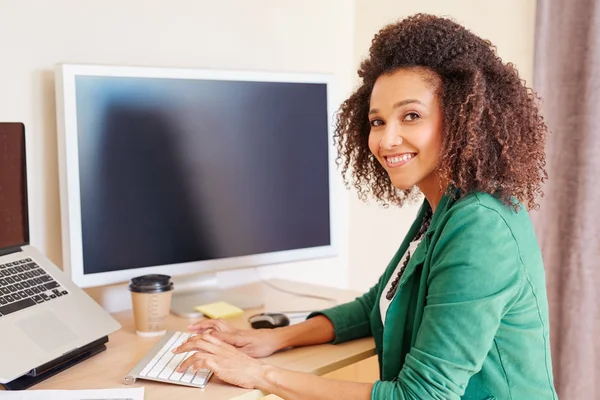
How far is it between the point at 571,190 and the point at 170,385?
1.14m

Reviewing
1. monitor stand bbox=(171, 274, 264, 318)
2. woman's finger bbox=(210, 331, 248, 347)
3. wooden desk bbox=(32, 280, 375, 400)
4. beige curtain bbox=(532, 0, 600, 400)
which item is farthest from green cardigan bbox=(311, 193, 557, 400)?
beige curtain bbox=(532, 0, 600, 400)

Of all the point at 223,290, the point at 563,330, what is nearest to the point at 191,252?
the point at 223,290

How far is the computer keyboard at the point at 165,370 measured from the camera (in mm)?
1193

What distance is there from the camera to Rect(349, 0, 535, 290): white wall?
1989 millimetres

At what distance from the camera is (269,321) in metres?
1.49

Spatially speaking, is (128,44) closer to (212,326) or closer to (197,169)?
(197,169)

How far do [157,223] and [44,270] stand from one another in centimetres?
26

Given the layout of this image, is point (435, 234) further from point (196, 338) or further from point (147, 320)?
point (147, 320)

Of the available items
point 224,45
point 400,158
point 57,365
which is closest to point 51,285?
point 57,365

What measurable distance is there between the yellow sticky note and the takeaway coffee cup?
0.49 ft

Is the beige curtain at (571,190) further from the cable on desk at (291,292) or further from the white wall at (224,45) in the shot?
the cable on desk at (291,292)

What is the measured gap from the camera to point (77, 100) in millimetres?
1423

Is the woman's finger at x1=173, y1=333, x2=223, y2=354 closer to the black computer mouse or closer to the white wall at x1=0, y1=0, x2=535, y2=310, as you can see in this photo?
the black computer mouse

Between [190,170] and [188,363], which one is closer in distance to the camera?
[188,363]
